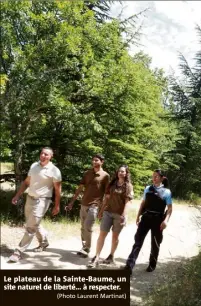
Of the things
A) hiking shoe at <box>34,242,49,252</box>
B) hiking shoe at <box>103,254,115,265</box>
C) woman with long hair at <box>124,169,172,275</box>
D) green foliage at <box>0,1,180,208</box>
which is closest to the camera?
woman with long hair at <box>124,169,172,275</box>

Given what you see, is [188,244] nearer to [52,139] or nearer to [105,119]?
[105,119]

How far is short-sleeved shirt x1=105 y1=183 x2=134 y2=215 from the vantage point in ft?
20.4

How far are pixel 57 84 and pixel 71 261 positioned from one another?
495cm

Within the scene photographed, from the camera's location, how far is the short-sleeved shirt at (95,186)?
6.61 meters

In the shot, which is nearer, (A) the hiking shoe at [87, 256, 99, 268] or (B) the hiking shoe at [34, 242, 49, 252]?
(A) the hiking shoe at [87, 256, 99, 268]

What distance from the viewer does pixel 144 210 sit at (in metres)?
6.21

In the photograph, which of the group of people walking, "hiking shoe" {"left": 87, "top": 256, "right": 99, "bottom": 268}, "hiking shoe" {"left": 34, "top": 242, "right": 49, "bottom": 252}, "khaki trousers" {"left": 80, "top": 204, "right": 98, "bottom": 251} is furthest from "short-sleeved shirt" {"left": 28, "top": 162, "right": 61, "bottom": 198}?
"hiking shoe" {"left": 87, "top": 256, "right": 99, "bottom": 268}

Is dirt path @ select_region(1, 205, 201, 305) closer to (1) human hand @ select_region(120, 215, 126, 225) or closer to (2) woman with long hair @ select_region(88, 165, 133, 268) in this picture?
(2) woman with long hair @ select_region(88, 165, 133, 268)
